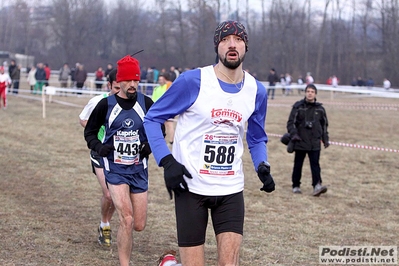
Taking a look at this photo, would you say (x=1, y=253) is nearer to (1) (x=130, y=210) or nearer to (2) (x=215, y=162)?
(1) (x=130, y=210)

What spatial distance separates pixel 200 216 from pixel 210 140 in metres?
0.49

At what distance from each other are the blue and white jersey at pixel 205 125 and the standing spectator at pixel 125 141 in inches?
65.4

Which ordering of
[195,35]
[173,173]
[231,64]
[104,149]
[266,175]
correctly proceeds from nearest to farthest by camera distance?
[173,173], [231,64], [266,175], [104,149], [195,35]

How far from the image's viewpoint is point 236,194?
4.17 meters

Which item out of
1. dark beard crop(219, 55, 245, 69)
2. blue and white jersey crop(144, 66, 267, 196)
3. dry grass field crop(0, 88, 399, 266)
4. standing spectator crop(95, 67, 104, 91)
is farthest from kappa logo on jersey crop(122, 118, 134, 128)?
standing spectator crop(95, 67, 104, 91)

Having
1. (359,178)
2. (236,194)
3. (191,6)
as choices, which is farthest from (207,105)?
(191,6)

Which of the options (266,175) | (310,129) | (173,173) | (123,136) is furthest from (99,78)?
(173,173)

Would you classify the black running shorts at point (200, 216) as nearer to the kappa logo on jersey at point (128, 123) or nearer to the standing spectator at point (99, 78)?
the kappa logo on jersey at point (128, 123)

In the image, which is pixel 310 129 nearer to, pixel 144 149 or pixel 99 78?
pixel 144 149

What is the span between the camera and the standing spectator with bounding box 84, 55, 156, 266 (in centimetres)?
576

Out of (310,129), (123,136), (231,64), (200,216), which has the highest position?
(231,64)

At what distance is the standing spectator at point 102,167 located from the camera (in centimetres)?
643

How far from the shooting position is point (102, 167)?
655 cm

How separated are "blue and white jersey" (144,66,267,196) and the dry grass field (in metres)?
Answer: 2.60
